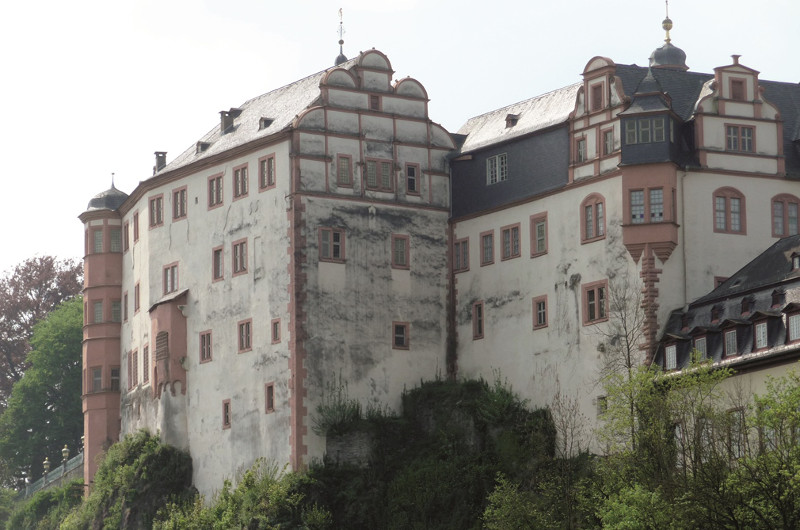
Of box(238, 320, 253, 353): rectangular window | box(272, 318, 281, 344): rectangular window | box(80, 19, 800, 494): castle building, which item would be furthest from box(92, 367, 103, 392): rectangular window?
box(272, 318, 281, 344): rectangular window

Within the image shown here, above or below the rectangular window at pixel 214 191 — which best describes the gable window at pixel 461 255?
below

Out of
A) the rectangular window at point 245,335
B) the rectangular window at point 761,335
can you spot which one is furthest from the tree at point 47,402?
the rectangular window at point 761,335

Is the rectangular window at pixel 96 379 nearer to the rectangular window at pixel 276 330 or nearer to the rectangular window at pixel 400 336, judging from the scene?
the rectangular window at pixel 276 330

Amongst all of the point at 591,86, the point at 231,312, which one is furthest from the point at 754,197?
the point at 231,312

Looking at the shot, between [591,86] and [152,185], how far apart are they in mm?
24609

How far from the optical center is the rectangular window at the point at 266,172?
330ft

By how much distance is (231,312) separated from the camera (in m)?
102

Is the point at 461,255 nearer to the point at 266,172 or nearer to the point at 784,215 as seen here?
the point at 266,172

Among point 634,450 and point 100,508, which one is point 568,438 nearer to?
point 634,450

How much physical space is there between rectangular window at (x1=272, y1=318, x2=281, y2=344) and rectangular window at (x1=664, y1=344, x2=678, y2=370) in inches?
735

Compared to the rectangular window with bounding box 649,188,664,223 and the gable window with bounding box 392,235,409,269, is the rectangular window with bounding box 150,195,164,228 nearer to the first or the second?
the gable window with bounding box 392,235,409,269

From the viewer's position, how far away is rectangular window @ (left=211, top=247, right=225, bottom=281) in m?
103

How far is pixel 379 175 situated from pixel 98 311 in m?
21.1

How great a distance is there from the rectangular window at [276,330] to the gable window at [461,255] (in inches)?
354
